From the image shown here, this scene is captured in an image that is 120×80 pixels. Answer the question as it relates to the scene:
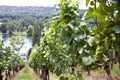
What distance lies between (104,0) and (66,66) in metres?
10.7

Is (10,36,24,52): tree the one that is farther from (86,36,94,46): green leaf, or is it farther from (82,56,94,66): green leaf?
(82,56,94,66): green leaf

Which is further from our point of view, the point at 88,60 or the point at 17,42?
the point at 17,42

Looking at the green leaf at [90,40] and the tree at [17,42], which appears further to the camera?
the tree at [17,42]

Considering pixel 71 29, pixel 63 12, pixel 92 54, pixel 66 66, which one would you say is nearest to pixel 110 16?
pixel 92 54

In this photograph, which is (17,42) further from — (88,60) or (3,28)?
(88,60)

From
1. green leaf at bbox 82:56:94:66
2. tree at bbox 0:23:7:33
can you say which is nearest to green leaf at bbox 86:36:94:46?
green leaf at bbox 82:56:94:66

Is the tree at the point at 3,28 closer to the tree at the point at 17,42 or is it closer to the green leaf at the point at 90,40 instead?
the tree at the point at 17,42

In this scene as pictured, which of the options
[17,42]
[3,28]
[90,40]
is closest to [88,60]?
[90,40]

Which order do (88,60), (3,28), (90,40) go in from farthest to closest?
(3,28)
(90,40)
(88,60)

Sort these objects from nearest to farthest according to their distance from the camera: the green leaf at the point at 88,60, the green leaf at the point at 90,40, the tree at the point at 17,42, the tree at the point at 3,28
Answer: the green leaf at the point at 88,60, the green leaf at the point at 90,40, the tree at the point at 17,42, the tree at the point at 3,28

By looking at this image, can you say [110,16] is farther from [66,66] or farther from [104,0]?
[66,66]

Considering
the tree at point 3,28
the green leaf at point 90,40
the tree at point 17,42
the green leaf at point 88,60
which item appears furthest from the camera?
the tree at point 3,28

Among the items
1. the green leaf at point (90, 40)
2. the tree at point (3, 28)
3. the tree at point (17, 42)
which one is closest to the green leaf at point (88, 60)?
the green leaf at point (90, 40)

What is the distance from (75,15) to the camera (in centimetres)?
402
